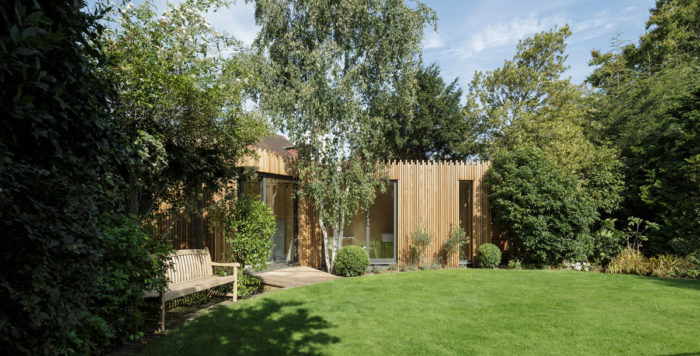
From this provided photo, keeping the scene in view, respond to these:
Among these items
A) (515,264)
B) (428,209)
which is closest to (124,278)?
(428,209)

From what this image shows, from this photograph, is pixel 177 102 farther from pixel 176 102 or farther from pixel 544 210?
pixel 544 210

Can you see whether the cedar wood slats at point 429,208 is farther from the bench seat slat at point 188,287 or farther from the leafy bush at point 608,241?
the bench seat slat at point 188,287

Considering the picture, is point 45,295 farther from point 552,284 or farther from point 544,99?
point 544,99

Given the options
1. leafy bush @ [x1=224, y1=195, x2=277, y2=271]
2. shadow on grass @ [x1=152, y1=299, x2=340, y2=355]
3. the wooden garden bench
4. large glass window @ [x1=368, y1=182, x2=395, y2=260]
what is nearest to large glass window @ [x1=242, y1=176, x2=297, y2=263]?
large glass window @ [x1=368, y1=182, x2=395, y2=260]

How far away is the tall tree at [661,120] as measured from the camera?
830cm

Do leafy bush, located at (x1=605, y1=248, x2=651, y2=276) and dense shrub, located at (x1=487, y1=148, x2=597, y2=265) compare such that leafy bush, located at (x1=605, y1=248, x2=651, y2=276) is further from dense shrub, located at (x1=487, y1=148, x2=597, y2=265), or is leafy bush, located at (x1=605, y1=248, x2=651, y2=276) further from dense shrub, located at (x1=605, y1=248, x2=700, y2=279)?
dense shrub, located at (x1=487, y1=148, x2=597, y2=265)

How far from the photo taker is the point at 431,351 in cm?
362

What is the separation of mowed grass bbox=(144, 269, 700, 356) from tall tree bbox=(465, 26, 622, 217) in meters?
8.32

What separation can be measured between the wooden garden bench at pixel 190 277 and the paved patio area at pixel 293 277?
1454mm

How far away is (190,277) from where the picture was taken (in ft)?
17.3

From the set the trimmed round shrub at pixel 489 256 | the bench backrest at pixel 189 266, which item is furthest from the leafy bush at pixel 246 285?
the trimmed round shrub at pixel 489 256

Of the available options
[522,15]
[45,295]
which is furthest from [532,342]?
[522,15]

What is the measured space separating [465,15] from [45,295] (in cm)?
918

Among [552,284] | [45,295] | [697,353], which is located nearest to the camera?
[45,295]
